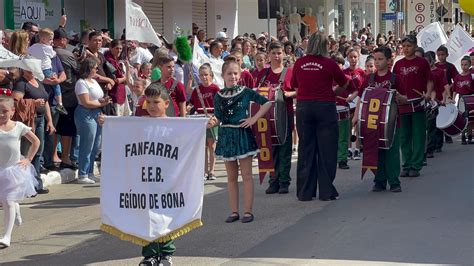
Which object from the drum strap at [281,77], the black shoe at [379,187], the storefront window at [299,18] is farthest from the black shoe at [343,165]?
the storefront window at [299,18]

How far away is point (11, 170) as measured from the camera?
855 centimetres

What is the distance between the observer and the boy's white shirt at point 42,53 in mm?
12141

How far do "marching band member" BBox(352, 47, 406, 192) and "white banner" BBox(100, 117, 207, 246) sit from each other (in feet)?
14.7

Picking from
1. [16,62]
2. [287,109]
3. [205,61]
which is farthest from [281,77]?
[205,61]

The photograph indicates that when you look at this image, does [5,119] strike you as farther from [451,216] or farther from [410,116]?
[410,116]

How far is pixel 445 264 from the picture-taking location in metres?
7.47

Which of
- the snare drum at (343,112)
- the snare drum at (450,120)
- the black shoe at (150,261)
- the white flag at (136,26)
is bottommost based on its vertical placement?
the black shoe at (150,261)

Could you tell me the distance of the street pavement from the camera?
7.87 m

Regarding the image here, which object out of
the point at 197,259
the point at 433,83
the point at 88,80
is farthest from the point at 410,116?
the point at 197,259

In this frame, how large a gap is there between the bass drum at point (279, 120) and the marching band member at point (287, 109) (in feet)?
0.48

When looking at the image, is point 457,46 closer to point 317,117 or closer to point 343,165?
point 343,165

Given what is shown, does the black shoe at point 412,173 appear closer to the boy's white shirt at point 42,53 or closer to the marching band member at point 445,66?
the marching band member at point 445,66

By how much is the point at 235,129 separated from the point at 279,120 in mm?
1780

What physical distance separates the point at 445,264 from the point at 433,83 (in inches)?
210
